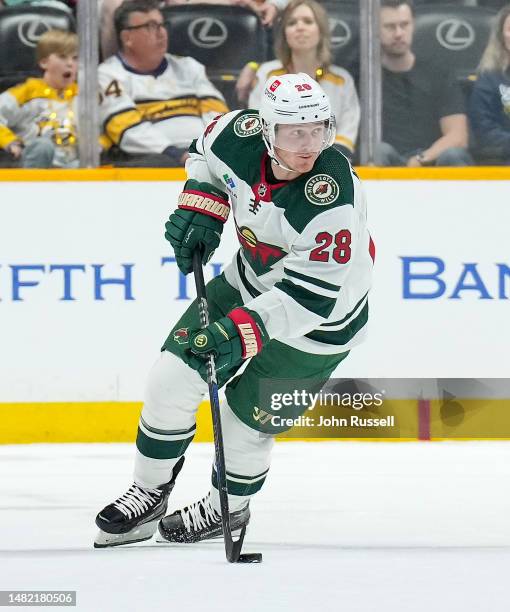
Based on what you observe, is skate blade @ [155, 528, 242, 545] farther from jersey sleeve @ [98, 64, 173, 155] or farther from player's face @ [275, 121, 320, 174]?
jersey sleeve @ [98, 64, 173, 155]

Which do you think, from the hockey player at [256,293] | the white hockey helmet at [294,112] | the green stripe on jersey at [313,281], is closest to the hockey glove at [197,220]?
the hockey player at [256,293]

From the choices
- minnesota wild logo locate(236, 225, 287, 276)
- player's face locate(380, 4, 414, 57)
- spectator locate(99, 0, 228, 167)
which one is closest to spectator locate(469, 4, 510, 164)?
player's face locate(380, 4, 414, 57)

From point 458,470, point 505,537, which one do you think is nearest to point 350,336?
point 505,537

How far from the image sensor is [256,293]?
10.9 feet

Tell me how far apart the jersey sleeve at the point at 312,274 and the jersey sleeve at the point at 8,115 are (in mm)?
2131

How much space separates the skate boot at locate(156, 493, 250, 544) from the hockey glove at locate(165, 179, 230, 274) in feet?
1.92

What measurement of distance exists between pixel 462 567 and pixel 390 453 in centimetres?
170

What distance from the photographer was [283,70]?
4863 mm

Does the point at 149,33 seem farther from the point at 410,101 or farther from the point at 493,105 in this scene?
the point at 493,105

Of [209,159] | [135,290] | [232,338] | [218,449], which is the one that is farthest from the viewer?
[135,290]

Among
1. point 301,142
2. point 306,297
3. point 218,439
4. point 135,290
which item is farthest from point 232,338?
point 135,290

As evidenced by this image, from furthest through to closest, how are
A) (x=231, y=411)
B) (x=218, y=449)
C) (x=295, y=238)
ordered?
(x=231, y=411) → (x=218, y=449) → (x=295, y=238)

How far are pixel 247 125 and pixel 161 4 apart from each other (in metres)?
1.70

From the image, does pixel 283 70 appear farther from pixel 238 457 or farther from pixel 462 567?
pixel 462 567
